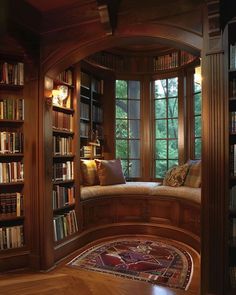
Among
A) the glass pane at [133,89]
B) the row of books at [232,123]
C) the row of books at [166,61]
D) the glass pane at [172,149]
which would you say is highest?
the row of books at [166,61]

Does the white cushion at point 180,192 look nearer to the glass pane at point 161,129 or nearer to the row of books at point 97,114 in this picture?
the glass pane at point 161,129

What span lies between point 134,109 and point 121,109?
0.80 ft

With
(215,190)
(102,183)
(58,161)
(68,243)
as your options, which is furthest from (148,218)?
(215,190)

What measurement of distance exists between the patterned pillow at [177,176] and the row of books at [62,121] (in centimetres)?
170

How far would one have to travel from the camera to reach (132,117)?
527 cm

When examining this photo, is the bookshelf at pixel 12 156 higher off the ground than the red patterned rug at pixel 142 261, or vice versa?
the bookshelf at pixel 12 156

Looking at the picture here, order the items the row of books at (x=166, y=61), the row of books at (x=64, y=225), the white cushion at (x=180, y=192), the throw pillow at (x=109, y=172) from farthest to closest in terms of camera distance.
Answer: the row of books at (x=166, y=61) < the throw pillow at (x=109, y=172) < the white cushion at (x=180, y=192) < the row of books at (x=64, y=225)

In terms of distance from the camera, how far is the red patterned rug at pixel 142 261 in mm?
2979

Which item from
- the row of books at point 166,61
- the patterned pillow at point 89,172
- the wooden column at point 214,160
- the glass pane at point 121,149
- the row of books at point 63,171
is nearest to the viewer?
the wooden column at point 214,160

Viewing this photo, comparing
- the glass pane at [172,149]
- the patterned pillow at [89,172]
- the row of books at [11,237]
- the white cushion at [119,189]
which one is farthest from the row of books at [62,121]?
the glass pane at [172,149]

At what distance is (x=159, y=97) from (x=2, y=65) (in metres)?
2.81

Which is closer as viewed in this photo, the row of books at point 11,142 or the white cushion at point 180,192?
the row of books at point 11,142

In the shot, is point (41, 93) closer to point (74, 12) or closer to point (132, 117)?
point (74, 12)

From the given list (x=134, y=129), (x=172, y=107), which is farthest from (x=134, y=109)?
(x=172, y=107)
